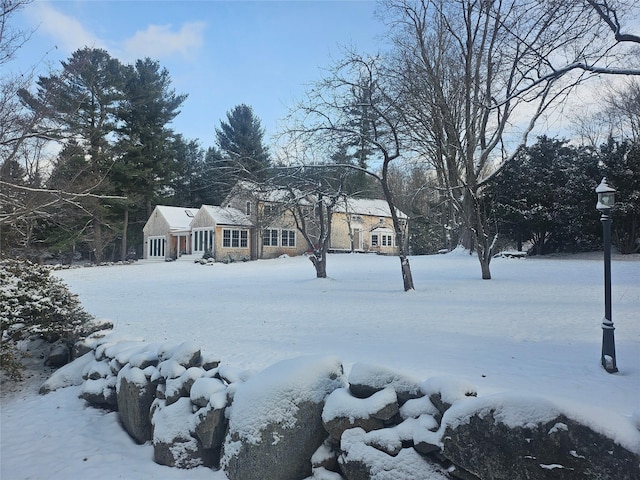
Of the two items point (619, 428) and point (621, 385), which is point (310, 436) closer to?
point (619, 428)

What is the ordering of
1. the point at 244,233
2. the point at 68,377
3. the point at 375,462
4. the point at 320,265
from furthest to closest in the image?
the point at 244,233 → the point at 320,265 → the point at 68,377 → the point at 375,462

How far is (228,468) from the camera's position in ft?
12.7

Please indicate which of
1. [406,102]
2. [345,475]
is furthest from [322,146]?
[345,475]

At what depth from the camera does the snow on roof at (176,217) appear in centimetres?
3139

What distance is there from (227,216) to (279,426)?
24822mm

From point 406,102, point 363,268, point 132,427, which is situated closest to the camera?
point 132,427

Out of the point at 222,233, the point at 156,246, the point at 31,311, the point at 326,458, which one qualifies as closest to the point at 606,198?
the point at 326,458

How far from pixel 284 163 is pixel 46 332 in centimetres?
1069

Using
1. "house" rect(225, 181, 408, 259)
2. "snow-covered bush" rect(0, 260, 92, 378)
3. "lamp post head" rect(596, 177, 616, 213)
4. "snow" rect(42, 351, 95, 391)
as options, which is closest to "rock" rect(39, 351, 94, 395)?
"snow" rect(42, 351, 95, 391)

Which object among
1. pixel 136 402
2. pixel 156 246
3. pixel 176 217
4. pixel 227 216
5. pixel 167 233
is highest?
pixel 176 217

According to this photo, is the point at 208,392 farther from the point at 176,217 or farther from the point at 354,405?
the point at 176,217

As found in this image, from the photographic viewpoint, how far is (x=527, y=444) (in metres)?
2.66

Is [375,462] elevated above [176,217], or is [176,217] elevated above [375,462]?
[176,217]

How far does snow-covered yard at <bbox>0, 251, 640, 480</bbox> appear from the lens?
433cm
